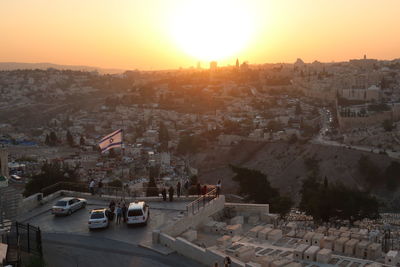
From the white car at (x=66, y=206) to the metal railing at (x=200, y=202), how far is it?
11.0 feet

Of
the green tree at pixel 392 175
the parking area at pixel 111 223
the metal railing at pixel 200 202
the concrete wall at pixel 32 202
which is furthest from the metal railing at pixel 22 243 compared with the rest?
the green tree at pixel 392 175

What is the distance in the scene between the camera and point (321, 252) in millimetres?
10484

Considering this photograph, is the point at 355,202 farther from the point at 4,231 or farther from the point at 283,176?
the point at 283,176

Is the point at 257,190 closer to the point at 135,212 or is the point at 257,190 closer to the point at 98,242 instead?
the point at 135,212

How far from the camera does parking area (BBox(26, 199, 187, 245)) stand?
11508 mm

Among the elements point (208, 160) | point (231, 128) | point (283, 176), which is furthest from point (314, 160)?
point (231, 128)

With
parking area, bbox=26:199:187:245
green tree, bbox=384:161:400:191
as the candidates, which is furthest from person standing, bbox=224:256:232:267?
green tree, bbox=384:161:400:191

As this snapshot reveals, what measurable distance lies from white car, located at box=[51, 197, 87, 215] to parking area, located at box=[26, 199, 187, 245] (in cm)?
12

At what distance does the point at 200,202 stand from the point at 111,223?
257cm

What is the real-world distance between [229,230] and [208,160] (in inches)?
1620

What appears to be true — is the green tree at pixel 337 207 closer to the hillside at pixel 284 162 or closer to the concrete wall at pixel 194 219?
the concrete wall at pixel 194 219

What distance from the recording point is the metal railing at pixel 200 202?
1266cm

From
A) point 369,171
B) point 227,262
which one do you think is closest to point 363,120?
point 369,171

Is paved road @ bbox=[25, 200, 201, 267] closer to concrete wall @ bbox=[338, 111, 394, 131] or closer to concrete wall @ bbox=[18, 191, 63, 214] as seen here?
concrete wall @ bbox=[18, 191, 63, 214]
